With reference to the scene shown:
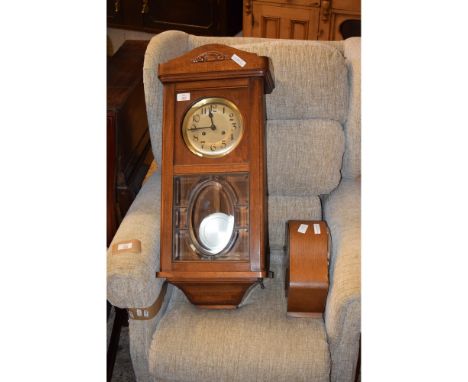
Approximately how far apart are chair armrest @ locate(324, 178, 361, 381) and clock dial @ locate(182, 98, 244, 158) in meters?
0.44

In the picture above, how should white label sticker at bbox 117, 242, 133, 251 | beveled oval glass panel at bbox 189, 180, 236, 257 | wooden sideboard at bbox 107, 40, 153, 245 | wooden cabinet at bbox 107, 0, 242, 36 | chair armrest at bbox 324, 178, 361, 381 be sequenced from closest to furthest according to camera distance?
chair armrest at bbox 324, 178, 361, 381
white label sticker at bbox 117, 242, 133, 251
beveled oval glass panel at bbox 189, 180, 236, 257
wooden sideboard at bbox 107, 40, 153, 245
wooden cabinet at bbox 107, 0, 242, 36

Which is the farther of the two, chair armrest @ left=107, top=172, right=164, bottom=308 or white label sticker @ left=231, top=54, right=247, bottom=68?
white label sticker @ left=231, top=54, right=247, bottom=68

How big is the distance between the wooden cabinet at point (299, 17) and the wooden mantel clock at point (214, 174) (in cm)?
175

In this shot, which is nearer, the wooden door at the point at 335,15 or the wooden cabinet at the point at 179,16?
the wooden door at the point at 335,15

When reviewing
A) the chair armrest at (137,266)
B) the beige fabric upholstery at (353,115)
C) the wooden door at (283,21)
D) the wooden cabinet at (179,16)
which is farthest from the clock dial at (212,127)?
the wooden cabinet at (179,16)

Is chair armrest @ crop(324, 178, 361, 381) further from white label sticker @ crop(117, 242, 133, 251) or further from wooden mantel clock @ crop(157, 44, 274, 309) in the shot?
white label sticker @ crop(117, 242, 133, 251)

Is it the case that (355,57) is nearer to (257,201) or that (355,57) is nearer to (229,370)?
(257,201)

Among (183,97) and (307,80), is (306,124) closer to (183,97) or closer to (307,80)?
(307,80)

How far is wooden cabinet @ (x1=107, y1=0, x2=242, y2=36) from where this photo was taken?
11.1 feet

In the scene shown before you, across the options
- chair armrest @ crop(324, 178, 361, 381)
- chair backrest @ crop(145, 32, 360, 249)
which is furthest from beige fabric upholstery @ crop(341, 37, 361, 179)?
chair armrest @ crop(324, 178, 361, 381)

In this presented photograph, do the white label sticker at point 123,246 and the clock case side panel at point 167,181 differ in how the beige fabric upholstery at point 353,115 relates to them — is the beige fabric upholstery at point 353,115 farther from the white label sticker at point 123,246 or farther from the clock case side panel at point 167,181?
the white label sticker at point 123,246

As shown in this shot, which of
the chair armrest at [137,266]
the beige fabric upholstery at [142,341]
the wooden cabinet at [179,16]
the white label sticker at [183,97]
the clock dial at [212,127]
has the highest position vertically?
the wooden cabinet at [179,16]

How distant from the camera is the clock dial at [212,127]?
1.50m
